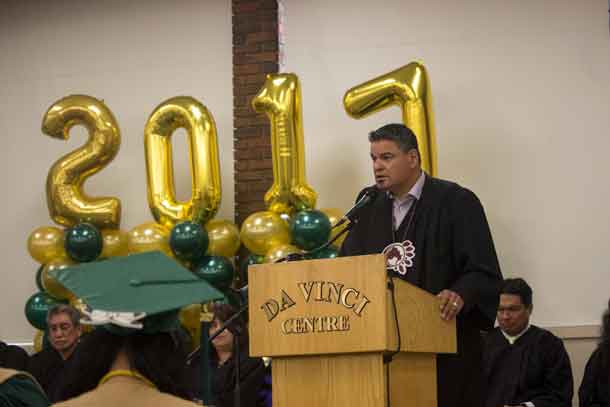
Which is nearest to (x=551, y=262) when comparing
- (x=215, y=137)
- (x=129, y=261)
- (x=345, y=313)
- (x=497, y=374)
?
(x=497, y=374)

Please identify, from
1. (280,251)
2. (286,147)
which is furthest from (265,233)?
(286,147)

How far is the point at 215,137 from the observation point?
25.0ft

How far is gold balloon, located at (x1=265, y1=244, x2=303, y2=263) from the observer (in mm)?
6832

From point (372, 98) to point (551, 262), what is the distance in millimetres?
1698

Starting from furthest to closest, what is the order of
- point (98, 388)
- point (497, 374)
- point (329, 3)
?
point (329, 3) < point (497, 374) < point (98, 388)

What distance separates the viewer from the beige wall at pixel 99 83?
8.56 metres

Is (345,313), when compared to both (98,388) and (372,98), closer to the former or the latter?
(98,388)

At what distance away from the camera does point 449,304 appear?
4160 mm

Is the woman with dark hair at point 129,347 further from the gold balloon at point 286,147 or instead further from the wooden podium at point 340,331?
the gold balloon at point 286,147

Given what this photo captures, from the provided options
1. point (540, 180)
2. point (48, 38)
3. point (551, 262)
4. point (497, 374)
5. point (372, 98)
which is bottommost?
point (497, 374)

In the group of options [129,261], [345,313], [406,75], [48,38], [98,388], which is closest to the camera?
[98,388]

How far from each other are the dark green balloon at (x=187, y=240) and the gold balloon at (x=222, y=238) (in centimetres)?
23

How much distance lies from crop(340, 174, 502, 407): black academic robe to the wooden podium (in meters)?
0.24

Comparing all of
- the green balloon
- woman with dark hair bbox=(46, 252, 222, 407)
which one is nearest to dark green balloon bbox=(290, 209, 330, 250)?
the green balloon
